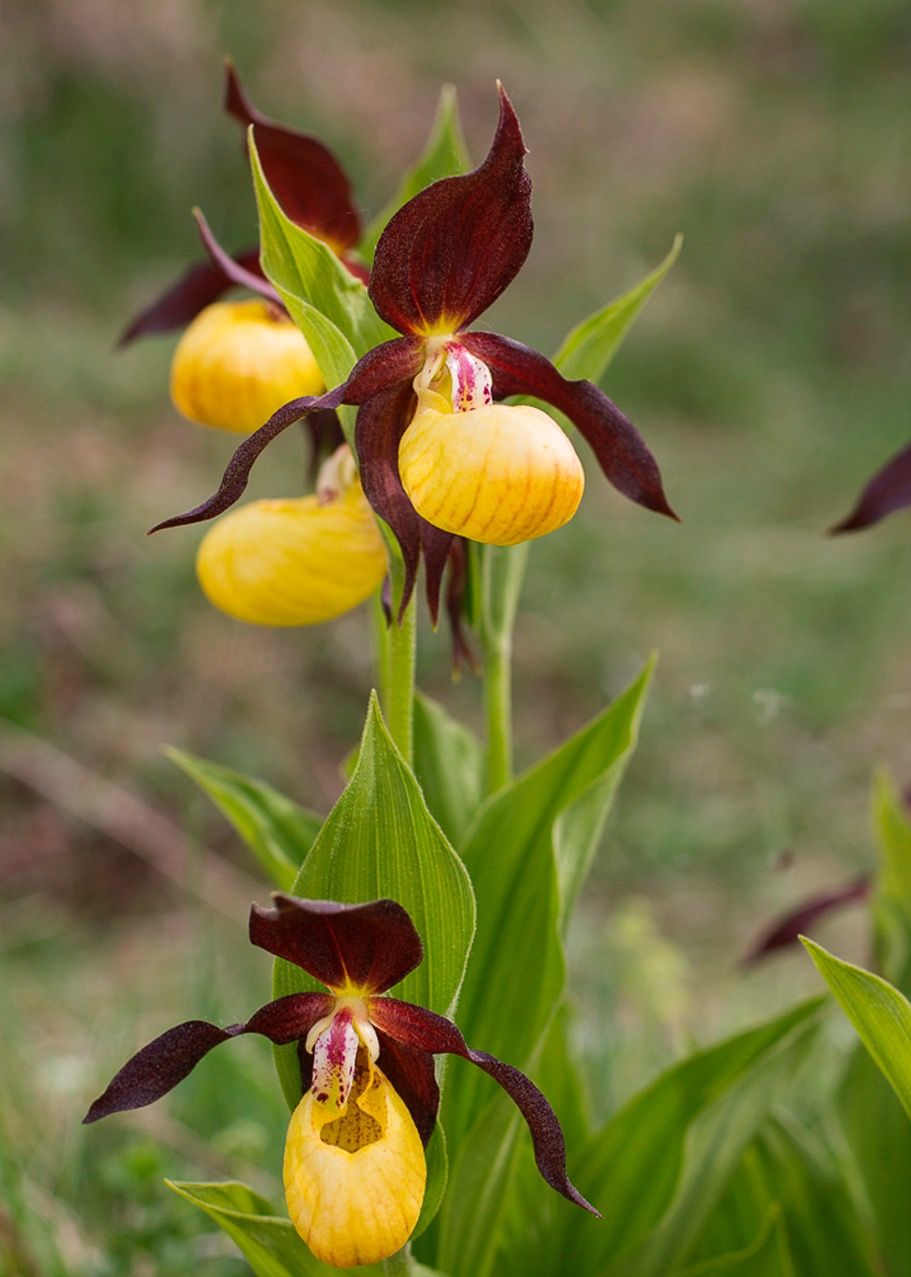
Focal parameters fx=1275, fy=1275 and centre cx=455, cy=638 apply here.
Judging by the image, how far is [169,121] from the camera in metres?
4.78

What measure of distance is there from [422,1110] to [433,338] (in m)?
0.56

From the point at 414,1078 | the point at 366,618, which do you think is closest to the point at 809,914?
the point at 414,1078

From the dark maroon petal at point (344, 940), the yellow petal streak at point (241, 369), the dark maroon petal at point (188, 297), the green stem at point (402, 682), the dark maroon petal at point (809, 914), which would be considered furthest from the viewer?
the dark maroon petal at point (809, 914)

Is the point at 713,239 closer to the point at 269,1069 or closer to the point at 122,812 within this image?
the point at 122,812

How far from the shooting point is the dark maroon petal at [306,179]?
118 cm

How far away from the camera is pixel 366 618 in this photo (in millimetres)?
3600

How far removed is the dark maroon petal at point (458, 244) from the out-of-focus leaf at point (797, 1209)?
0.88m

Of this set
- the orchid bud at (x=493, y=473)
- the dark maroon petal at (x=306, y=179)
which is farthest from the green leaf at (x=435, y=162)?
the orchid bud at (x=493, y=473)

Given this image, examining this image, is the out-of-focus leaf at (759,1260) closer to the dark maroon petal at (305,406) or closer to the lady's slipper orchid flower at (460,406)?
the lady's slipper orchid flower at (460,406)

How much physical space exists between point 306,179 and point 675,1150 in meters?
0.98

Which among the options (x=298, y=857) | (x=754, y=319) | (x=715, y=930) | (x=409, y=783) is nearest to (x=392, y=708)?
(x=409, y=783)

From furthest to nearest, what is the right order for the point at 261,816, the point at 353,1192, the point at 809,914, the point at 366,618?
1. the point at 366,618
2. the point at 809,914
3. the point at 261,816
4. the point at 353,1192

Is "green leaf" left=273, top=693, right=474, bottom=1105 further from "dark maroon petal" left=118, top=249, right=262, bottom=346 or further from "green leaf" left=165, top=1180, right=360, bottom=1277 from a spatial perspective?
"dark maroon petal" left=118, top=249, right=262, bottom=346

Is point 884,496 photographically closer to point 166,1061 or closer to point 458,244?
point 458,244
